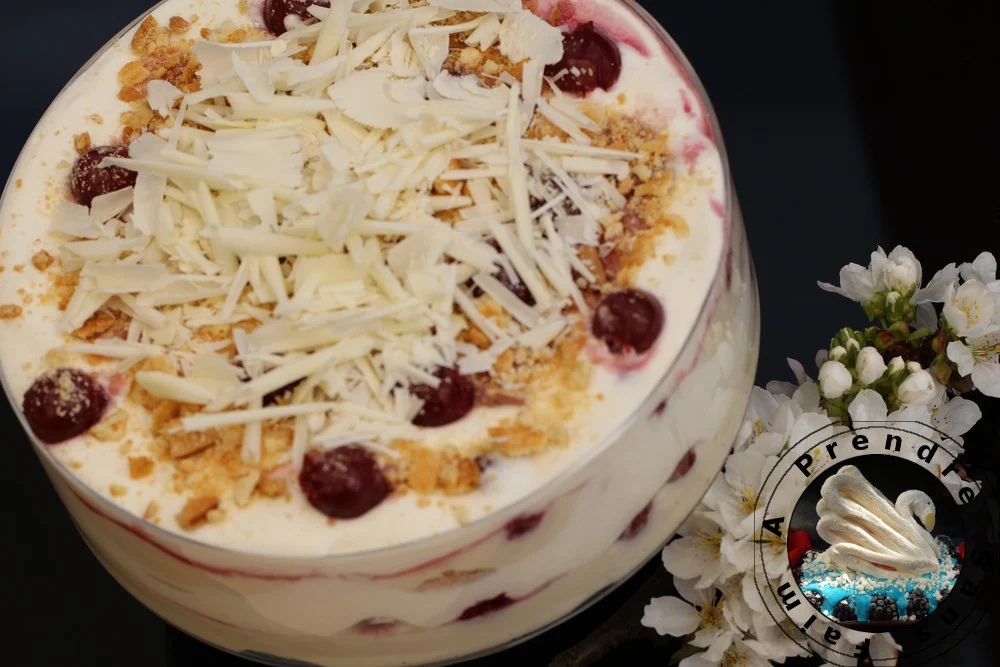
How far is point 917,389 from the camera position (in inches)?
52.0

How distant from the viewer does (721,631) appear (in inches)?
51.7

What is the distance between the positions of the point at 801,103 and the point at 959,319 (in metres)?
0.57

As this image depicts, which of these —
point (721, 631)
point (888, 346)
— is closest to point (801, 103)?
point (888, 346)

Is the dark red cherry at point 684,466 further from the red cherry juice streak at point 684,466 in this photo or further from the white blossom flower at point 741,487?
the white blossom flower at point 741,487

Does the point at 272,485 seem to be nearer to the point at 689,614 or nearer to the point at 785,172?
the point at 689,614

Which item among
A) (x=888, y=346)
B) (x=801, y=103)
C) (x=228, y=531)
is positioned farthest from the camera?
(x=801, y=103)

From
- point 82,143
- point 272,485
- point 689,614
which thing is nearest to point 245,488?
point 272,485

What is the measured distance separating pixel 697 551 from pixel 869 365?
272 mm

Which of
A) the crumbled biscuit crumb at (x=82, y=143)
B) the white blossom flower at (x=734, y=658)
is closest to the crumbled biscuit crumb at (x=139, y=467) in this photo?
the crumbled biscuit crumb at (x=82, y=143)

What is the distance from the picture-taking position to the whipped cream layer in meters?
0.99

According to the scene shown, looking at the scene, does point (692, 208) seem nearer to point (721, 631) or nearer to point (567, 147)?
point (567, 147)

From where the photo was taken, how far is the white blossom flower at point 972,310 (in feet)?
A: 4.41

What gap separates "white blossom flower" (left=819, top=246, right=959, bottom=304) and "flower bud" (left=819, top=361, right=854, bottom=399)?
0.14 meters

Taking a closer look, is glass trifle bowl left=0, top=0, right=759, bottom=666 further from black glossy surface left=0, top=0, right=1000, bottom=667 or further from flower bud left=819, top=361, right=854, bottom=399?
black glossy surface left=0, top=0, right=1000, bottom=667
